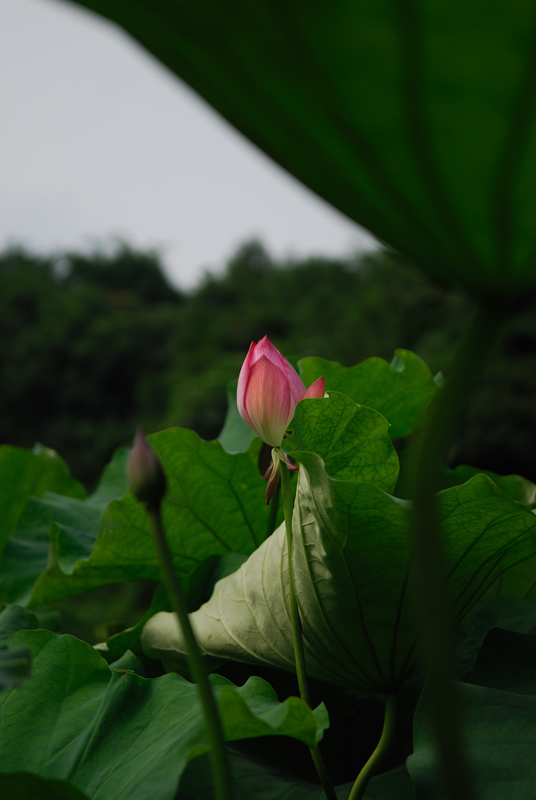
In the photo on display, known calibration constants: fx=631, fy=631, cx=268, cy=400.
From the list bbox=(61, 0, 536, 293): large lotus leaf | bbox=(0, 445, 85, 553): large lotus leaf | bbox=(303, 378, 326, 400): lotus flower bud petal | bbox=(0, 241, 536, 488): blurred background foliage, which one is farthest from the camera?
bbox=(0, 241, 536, 488): blurred background foliage

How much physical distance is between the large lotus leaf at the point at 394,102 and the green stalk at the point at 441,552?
0.07 ft

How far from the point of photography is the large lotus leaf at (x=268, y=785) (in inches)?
11.3

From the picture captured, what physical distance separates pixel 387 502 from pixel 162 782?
15 cm

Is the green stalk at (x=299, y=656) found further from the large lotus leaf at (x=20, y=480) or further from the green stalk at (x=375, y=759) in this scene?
the large lotus leaf at (x=20, y=480)

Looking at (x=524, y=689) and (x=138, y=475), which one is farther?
(x=524, y=689)

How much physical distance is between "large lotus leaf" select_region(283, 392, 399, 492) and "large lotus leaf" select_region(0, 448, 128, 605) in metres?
0.24

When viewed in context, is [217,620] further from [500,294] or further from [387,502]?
[500,294]

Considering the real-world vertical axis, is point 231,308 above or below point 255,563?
above

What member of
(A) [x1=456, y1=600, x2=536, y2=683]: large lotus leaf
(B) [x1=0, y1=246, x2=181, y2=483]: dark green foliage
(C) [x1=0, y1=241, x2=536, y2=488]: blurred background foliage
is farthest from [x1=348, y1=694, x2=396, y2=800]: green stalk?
(B) [x1=0, y1=246, x2=181, y2=483]: dark green foliage

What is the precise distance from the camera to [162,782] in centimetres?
22

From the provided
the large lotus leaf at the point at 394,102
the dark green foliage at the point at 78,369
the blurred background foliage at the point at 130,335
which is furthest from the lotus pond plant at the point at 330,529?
the dark green foliage at the point at 78,369

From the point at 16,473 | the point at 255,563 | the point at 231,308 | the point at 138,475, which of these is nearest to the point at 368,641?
the point at 255,563

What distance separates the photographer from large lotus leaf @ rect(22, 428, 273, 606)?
48cm

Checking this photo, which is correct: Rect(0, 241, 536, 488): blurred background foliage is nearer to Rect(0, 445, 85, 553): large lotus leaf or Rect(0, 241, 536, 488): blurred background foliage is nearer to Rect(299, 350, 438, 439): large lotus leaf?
Rect(0, 445, 85, 553): large lotus leaf
